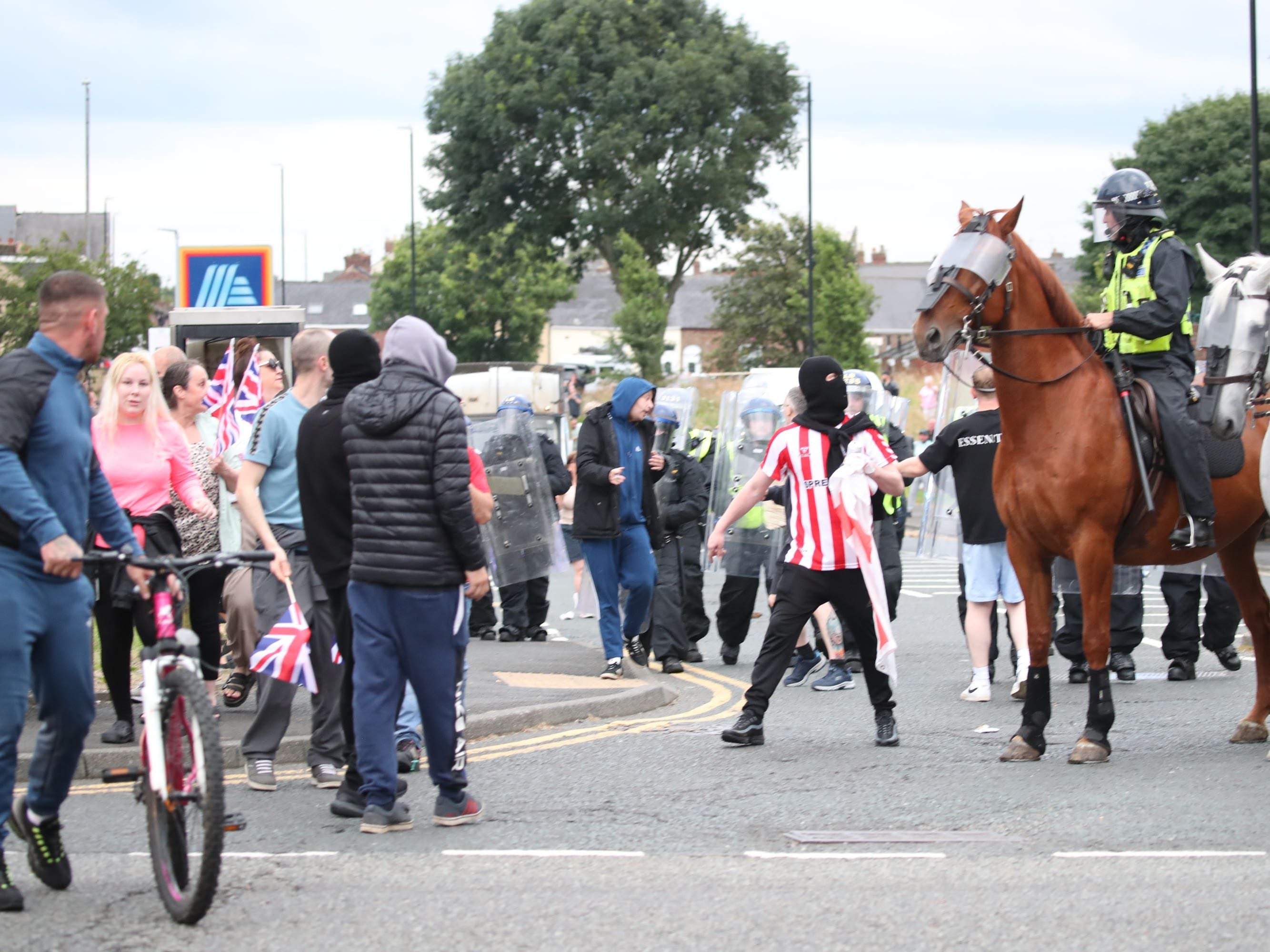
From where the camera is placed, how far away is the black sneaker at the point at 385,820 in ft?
A: 21.1

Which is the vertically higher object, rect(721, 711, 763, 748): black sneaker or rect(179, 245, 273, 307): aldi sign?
rect(179, 245, 273, 307): aldi sign

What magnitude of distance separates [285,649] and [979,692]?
17.6ft

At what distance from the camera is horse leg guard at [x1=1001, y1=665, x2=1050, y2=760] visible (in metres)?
8.03

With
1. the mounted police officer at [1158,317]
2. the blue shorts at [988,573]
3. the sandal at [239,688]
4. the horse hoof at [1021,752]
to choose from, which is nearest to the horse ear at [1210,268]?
the mounted police officer at [1158,317]

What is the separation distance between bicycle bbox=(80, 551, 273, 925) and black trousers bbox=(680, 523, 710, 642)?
24.9 ft

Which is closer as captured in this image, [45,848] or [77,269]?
[45,848]

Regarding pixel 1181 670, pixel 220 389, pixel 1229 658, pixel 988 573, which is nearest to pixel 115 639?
pixel 220 389

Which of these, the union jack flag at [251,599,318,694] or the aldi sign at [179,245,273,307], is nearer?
the union jack flag at [251,599,318,694]

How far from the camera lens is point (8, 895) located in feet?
16.8

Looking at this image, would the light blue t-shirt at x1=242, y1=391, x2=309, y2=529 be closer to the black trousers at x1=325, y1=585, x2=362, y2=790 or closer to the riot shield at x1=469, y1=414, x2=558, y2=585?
the black trousers at x1=325, y1=585, x2=362, y2=790

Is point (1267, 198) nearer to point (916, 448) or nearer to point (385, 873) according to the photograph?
point (916, 448)

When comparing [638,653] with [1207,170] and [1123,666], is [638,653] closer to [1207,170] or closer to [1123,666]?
[1123,666]

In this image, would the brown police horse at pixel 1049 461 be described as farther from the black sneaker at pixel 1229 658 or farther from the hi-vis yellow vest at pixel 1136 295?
the black sneaker at pixel 1229 658

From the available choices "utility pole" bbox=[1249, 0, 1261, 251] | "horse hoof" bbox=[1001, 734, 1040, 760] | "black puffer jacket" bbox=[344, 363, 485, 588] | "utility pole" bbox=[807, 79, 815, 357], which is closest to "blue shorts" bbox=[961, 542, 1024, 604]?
"horse hoof" bbox=[1001, 734, 1040, 760]
